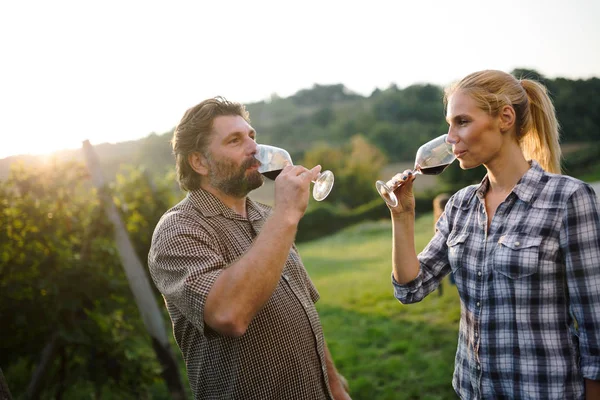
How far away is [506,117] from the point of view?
1920 mm

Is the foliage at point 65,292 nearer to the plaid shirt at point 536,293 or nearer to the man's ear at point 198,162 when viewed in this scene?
the man's ear at point 198,162

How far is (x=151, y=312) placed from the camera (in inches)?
161

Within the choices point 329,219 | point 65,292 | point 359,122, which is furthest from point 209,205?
point 359,122

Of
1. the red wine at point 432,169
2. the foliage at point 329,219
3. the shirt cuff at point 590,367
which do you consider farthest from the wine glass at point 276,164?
the foliage at point 329,219

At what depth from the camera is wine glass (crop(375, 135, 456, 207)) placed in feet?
6.98

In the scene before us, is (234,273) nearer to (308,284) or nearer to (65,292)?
(308,284)

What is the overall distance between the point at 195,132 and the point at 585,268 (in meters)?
1.57

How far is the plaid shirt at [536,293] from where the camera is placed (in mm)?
1682

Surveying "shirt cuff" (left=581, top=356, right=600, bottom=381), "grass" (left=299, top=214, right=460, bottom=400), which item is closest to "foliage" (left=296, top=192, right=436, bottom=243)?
"grass" (left=299, top=214, right=460, bottom=400)

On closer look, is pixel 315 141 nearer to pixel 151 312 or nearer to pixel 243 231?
pixel 151 312

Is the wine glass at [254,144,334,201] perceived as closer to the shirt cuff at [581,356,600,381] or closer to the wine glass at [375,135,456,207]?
the wine glass at [375,135,456,207]

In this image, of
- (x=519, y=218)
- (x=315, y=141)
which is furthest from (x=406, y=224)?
(x=315, y=141)

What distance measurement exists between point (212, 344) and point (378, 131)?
62.2 feet

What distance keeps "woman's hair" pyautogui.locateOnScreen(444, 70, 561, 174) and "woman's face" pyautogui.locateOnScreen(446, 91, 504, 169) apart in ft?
0.10
